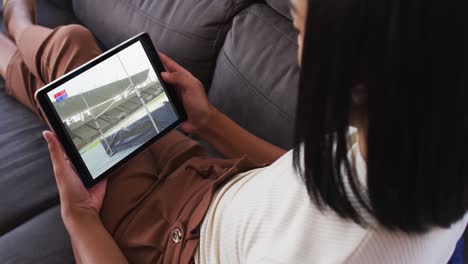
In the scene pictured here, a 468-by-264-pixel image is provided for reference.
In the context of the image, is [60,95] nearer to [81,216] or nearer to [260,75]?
[81,216]

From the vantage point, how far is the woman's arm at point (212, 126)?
3.13 feet

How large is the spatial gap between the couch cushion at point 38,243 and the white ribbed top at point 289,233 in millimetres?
325

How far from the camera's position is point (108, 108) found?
0.88m

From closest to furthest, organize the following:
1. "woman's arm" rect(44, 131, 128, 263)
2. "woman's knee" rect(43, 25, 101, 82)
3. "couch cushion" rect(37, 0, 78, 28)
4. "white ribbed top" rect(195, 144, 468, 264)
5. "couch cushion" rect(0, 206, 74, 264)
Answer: "white ribbed top" rect(195, 144, 468, 264), "woman's arm" rect(44, 131, 128, 263), "couch cushion" rect(0, 206, 74, 264), "woman's knee" rect(43, 25, 101, 82), "couch cushion" rect(37, 0, 78, 28)

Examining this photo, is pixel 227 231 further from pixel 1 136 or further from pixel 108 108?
pixel 1 136

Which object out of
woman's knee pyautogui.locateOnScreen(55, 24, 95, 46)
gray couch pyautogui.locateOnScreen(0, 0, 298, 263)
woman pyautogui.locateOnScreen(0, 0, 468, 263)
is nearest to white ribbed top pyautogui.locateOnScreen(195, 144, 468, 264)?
woman pyautogui.locateOnScreen(0, 0, 468, 263)

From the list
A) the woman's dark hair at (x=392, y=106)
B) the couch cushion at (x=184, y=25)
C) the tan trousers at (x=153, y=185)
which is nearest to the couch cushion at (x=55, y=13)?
the couch cushion at (x=184, y=25)

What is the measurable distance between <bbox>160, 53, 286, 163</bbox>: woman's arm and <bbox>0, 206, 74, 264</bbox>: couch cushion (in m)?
0.35

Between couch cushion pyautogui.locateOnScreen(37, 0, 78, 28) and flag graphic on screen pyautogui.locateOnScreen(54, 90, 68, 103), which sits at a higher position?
couch cushion pyautogui.locateOnScreen(37, 0, 78, 28)

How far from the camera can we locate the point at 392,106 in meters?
0.44

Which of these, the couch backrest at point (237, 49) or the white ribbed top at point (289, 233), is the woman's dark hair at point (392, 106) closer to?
the white ribbed top at point (289, 233)

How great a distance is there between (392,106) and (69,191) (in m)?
0.61

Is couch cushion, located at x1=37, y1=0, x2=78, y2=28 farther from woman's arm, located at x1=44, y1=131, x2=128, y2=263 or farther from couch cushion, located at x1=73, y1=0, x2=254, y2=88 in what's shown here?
woman's arm, located at x1=44, y1=131, x2=128, y2=263

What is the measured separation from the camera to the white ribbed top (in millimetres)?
539
